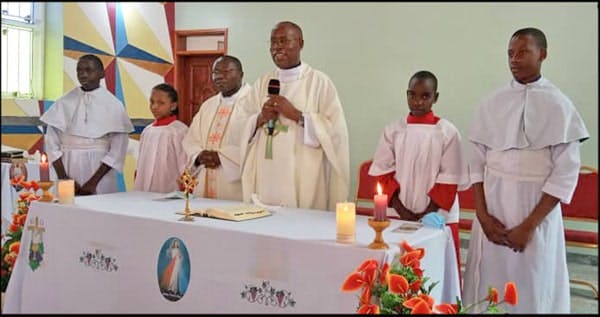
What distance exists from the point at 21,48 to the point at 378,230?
215 cm

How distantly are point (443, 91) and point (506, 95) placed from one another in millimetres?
2510

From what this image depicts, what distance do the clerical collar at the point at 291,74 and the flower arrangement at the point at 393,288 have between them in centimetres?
157

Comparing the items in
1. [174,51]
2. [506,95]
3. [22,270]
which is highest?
[174,51]

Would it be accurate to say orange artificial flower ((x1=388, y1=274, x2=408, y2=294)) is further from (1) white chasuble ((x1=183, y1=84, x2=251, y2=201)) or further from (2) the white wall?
(2) the white wall

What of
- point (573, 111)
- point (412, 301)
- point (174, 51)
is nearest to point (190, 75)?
point (174, 51)

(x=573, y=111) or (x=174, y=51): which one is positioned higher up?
(x=174, y=51)

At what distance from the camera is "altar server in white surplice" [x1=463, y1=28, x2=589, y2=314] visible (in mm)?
2645

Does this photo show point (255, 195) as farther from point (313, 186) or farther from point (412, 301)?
point (412, 301)

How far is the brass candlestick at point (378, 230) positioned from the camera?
195 cm

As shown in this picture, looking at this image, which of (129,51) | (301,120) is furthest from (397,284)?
(129,51)

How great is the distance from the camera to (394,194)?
10.3 feet

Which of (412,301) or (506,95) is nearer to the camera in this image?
(412,301)

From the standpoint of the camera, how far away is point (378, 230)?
1.98 metres

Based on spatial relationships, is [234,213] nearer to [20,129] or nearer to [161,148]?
[161,148]
